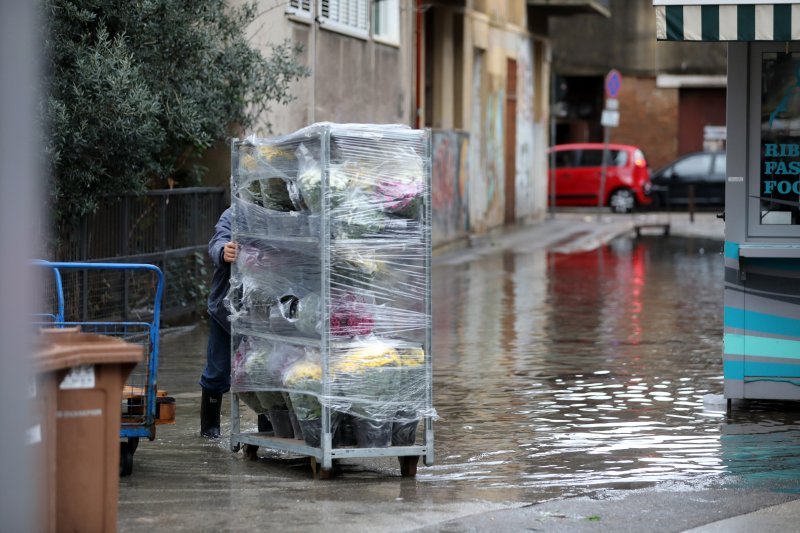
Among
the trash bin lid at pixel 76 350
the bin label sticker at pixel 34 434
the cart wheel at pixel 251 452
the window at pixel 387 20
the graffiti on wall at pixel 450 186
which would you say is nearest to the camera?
the bin label sticker at pixel 34 434

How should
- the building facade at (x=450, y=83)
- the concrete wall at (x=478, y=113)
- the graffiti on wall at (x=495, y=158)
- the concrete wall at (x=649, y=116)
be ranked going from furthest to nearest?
the concrete wall at (x=649, y=116), the graffiti on wall at (x=495, y=158), the concrete wall at (x=478, y=113), the building facade at (x=450, y=83)

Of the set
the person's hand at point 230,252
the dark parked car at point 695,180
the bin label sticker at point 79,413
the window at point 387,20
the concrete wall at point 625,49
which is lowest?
the bin label sticker at point 79,413

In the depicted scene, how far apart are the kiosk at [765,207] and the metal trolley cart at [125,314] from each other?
369 centimetres

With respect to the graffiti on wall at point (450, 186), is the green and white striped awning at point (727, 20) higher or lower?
higher

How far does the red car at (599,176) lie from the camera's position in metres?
35.5

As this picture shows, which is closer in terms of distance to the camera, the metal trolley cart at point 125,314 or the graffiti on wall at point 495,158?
the metal trolley cart at point 125,314

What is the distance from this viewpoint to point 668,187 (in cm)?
3616

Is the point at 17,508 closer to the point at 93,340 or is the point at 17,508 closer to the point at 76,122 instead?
the point at 93,340

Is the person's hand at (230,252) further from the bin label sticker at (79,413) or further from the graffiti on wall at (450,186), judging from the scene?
the graffiti on wall at (450,186)

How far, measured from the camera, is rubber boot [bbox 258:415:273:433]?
8125 millimetres

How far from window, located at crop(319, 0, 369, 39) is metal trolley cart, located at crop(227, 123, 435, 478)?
37.9ft

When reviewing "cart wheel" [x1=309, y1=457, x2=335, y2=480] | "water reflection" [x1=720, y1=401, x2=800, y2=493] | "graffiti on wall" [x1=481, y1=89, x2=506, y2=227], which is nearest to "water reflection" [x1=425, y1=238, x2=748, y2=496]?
"water reflection" [x1=720, y1=401, x2=800, y2=493]

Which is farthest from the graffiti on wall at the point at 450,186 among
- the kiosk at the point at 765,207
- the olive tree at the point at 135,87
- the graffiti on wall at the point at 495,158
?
the kiosk at the point at 765,207

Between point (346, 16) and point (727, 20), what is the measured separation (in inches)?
470
